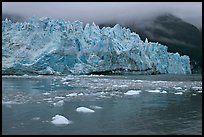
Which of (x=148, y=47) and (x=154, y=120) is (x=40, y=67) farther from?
(x=154, y=120)

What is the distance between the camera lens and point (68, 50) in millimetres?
55000

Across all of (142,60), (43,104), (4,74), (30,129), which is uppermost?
(142,60)

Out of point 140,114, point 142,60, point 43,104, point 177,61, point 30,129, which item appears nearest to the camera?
point 30,129

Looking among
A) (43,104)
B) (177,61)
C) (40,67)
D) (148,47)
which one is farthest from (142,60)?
(43,104)

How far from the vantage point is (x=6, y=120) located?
1154cm

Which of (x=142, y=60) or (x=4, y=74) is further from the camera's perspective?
(x=142, y=60)

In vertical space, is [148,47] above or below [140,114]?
above

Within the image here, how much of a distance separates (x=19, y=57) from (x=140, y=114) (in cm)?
4449

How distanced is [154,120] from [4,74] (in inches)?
1856

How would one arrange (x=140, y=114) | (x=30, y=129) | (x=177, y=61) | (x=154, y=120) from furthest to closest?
(x=177, y=61), (x=140, y=114), (x=154, y=120), (x=30, y=129)

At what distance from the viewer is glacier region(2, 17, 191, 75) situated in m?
54.0

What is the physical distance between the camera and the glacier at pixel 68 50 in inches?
2127

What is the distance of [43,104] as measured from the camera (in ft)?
50.8

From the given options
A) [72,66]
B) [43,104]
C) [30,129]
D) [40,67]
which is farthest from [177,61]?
[30,129]
